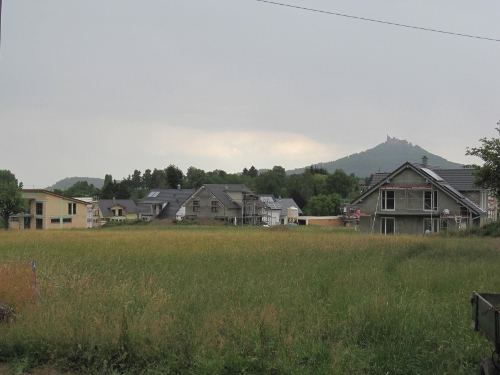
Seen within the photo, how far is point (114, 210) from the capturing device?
314ft

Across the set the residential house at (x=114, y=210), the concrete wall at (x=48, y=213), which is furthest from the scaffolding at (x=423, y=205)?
the residential house at (x=114, y=210)

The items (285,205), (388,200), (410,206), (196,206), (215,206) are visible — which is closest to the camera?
(410,206)

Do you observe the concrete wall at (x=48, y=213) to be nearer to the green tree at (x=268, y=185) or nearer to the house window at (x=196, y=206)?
the house window at (x=196, y=206)

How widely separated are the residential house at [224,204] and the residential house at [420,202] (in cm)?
3412

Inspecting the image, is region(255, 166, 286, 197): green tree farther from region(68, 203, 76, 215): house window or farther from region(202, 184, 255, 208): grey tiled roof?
region(68, 203, 76, 215): house window

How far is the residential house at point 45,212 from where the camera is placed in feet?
201

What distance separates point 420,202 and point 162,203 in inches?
2279

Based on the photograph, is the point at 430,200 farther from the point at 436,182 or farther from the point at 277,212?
the point at 277,212

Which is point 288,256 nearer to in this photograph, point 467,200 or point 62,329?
point 62,329

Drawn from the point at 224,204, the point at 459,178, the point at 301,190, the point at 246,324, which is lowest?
the point at 246,324

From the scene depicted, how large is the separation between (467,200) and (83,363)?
4136cm

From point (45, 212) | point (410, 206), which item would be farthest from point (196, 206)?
point (410, 206)

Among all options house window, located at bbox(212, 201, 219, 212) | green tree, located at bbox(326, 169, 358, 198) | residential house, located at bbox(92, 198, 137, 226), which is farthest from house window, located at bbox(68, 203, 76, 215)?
green tree, located at bbox(326, 169, 358, 198)

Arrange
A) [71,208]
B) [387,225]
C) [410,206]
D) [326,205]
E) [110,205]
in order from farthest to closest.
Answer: [326,205], [110,205], [71,208], [387,225], [410,206]
